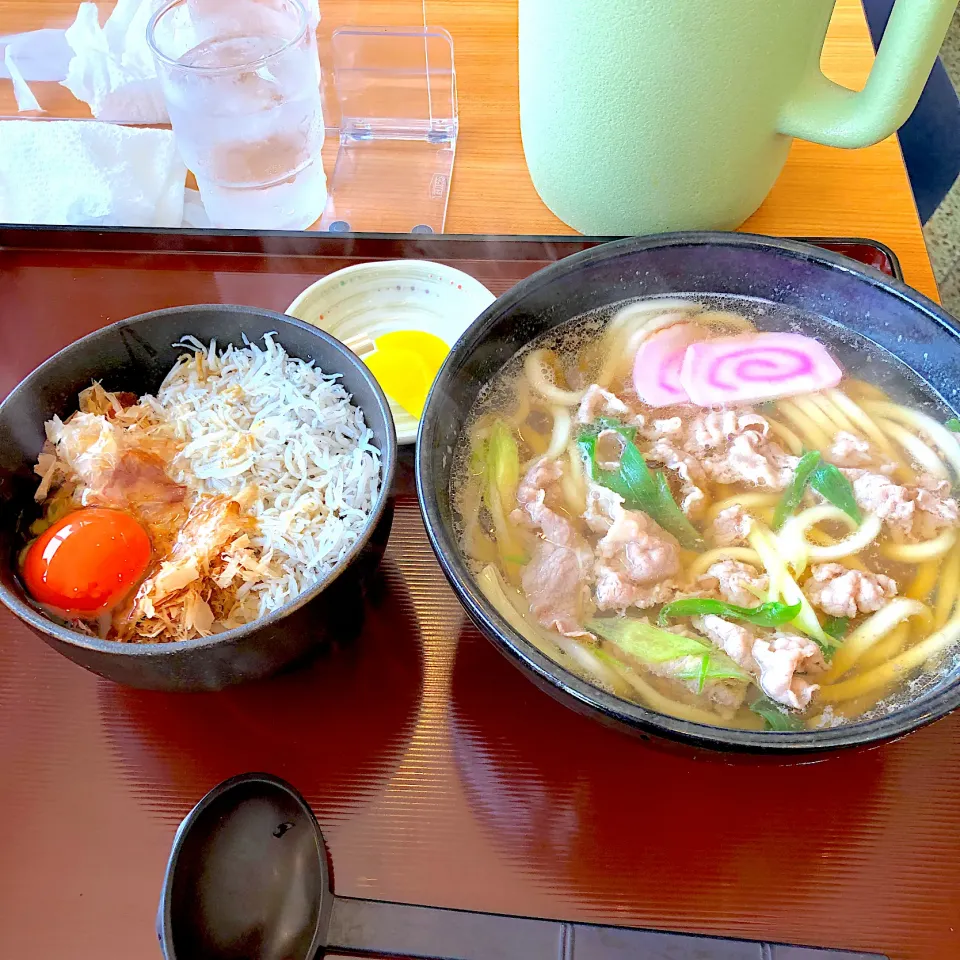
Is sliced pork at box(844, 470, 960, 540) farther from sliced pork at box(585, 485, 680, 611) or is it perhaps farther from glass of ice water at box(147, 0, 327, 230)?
glass of ice water at box(147, 0, 327, 230)

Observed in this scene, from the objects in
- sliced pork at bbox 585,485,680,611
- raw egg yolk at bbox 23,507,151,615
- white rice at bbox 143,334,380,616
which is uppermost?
sliced pork at bbox 585,485,680,611

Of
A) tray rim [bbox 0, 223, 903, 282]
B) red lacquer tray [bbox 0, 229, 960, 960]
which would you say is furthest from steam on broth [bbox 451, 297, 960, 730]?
tray rim [bbox 0, 223, 903, 282]

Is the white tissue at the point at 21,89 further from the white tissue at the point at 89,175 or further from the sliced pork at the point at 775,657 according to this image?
the sliced pork at the point at 775,657

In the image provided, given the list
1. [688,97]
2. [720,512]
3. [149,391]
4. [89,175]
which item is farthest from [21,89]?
[720,512]

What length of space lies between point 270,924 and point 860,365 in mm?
1054

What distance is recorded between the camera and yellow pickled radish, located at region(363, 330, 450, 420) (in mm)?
1322

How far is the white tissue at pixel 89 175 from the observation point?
5.02 ft

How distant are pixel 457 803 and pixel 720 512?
1.60 ft

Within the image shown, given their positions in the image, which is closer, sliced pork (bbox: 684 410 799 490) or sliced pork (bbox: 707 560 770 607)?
sliced pork (bbox: 707 560 770 607)

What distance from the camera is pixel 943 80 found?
6.10 feet

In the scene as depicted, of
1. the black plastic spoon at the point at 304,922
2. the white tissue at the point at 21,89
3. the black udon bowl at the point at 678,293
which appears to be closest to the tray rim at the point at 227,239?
the black udon bowl at the point at 678,293

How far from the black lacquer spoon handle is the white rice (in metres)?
0.37

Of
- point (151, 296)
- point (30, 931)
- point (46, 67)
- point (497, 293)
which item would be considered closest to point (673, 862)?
point (30, 931)

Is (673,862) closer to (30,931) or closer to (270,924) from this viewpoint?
(270,924)
